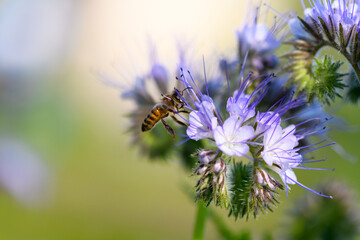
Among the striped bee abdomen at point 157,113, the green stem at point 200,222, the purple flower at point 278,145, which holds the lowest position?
the green stem at point 200,222

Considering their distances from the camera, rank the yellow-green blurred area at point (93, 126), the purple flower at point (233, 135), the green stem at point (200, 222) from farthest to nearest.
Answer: the yellow-green blurred area at point (93, 126), the green stem at point (200, 222), the purple flower at point (233, 135)

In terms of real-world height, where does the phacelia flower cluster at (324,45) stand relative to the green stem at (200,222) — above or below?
above

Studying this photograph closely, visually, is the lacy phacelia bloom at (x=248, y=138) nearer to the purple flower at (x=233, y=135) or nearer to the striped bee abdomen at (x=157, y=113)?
the purple flower at (x=233, y=135)

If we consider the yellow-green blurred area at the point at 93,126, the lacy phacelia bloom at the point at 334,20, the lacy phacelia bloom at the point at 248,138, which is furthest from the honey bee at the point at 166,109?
the yellow-green blurred area at the point at 93,126

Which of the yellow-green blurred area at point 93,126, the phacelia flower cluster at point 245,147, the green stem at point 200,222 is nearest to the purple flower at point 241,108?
the phacelia flower cluster at point 245,147

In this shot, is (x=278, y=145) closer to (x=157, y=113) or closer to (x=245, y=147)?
(x=245, y=147)

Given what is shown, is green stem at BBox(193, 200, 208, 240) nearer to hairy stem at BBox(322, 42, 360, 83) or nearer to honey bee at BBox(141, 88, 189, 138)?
honey bee at BBox(141, 88, 189, 138)

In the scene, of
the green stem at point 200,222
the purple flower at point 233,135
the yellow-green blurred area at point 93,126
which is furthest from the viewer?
the yellow-green blurred area at point 93,126

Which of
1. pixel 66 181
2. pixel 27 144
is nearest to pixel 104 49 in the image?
pixel 66 181

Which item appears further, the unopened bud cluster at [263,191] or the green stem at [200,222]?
the green stem at [200,222]
